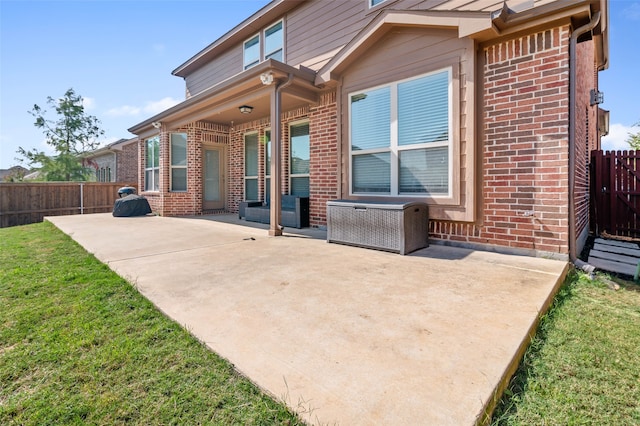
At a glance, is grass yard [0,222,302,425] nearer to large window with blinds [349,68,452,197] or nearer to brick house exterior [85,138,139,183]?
large window with blinds [349,68,452,197]

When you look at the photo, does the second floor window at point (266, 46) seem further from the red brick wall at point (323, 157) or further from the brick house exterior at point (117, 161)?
the brick house exterior at point (117, 161)

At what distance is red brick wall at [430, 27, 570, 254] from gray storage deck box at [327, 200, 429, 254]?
81cm

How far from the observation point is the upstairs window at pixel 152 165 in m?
9.88

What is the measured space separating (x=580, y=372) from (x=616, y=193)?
6071 mm

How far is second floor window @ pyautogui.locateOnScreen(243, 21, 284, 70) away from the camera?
→ 794 centimetres

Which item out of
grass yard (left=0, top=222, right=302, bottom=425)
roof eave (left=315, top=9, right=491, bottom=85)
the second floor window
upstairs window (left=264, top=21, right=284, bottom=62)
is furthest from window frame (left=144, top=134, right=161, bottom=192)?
grass yard (left=0, top=222, right=302, bottom=425)

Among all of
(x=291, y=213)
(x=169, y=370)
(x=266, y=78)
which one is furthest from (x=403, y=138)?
(x=169, y=370)

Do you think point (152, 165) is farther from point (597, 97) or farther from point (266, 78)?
point (597, 97)

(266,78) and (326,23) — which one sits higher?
(326,23)

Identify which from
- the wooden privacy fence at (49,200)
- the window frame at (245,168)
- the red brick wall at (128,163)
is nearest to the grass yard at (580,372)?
the window frame at (245,168)

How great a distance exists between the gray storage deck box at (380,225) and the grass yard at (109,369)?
2852 millimetres

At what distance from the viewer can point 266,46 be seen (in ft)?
27.5

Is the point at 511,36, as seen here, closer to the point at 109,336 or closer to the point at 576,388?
the point at 576,388

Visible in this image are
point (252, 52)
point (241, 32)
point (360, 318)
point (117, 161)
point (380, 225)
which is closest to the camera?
point (360, 318)
